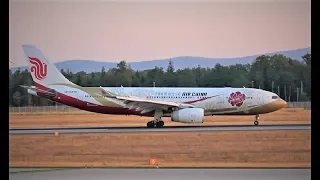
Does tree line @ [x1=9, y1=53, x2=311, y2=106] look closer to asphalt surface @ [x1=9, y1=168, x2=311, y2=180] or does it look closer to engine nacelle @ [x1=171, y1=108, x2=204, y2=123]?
engine nacelle @ [x1=171, y1=108, x2=204, y2=123]

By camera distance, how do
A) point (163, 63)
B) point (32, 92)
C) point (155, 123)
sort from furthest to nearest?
1. point (155, 123)
2. point (32, 92)
3. point (163, 63)

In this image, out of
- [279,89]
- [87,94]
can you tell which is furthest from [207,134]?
[87,94]

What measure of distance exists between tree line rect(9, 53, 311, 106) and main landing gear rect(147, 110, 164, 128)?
3.37ft

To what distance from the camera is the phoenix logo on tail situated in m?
13.1

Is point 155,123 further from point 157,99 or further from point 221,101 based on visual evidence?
point 221,101

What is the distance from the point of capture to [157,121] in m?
14.9

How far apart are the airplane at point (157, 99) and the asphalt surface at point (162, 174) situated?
2387 mm

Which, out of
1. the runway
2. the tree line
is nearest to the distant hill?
the tree line

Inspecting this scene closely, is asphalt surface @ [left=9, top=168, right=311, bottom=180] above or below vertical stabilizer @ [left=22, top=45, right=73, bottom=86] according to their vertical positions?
below

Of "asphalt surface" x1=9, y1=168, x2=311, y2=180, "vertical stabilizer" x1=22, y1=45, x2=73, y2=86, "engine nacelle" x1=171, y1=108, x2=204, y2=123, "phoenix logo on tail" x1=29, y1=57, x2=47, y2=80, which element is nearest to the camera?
"asphalt surface" x1=9, y1=168, x2=311, y2=180

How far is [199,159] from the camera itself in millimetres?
12516

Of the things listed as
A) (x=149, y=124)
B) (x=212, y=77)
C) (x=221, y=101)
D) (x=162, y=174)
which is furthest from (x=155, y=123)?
(x=162, y=174)

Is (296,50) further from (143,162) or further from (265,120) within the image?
(143,162)

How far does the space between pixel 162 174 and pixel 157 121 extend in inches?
144
